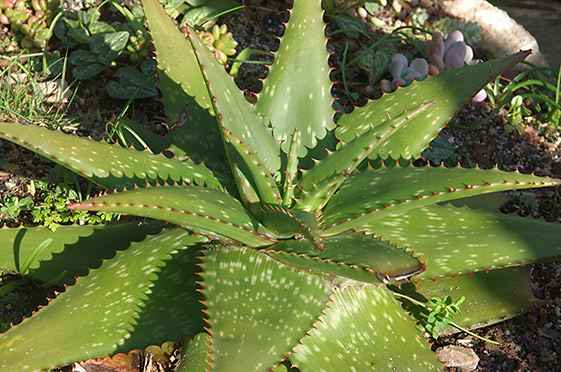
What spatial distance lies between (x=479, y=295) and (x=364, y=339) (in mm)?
587

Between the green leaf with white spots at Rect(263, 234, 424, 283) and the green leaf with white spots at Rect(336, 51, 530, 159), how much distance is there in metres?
0.43

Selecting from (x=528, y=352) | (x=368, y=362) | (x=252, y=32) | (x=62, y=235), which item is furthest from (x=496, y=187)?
(x=252, y=32)

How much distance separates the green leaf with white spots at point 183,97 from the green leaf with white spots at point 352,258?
16.4 inches

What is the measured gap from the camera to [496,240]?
1639mm

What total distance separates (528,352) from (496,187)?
2.89 feet

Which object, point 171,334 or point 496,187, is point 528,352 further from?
point 171,334

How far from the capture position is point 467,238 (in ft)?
5.39

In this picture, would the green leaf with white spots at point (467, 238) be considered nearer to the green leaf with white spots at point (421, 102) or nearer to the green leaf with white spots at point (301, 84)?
the green leaf with white spots at point (421, 102)

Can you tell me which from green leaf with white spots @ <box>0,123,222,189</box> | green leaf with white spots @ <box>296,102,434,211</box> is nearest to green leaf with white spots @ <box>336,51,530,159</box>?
green leaf with white spots @ <box>296,102,434,211</box>

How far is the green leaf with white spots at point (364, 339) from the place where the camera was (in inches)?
56.7

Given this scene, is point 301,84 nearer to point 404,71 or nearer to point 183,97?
point 183,97

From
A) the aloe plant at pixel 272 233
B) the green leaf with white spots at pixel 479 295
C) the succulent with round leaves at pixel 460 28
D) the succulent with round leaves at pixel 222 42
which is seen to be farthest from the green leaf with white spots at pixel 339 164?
the succulent with round leaves at pixel 460 28

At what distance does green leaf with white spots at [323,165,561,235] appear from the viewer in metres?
1.40

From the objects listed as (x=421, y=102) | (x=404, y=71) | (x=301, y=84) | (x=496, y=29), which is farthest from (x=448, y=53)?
(x=301, y=84)
